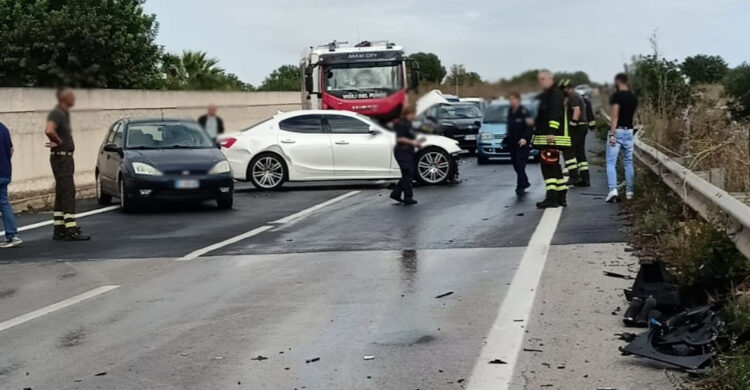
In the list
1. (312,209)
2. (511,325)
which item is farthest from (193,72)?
(312,209)

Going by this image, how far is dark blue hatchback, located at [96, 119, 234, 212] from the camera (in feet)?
6.66

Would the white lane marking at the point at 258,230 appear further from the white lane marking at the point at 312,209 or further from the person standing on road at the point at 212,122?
the person standing on road at the point at 212,122

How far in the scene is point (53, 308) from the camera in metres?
9.93

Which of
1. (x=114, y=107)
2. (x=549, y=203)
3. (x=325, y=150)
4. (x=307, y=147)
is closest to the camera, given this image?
(x=114, y=107)

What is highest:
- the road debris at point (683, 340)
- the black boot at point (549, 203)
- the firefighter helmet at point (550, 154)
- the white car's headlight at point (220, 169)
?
the white car's headlight at point (220, 169)

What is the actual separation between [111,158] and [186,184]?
1.46m

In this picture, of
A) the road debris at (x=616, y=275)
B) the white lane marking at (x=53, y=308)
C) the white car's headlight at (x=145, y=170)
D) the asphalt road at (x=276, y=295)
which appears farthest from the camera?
the road debris at (x=616, y=275)

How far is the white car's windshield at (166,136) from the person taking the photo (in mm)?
1783

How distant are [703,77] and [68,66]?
55.8 inches

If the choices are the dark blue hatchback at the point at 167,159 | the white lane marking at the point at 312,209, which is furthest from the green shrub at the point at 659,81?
the white lane marking at the point at 312,209

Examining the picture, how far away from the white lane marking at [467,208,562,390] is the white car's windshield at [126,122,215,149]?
436 cm

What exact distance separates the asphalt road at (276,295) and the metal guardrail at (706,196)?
37.9 inches

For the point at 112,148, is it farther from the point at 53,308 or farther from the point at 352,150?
the point at 53,308

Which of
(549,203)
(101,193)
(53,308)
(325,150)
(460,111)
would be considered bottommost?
(53,308)
